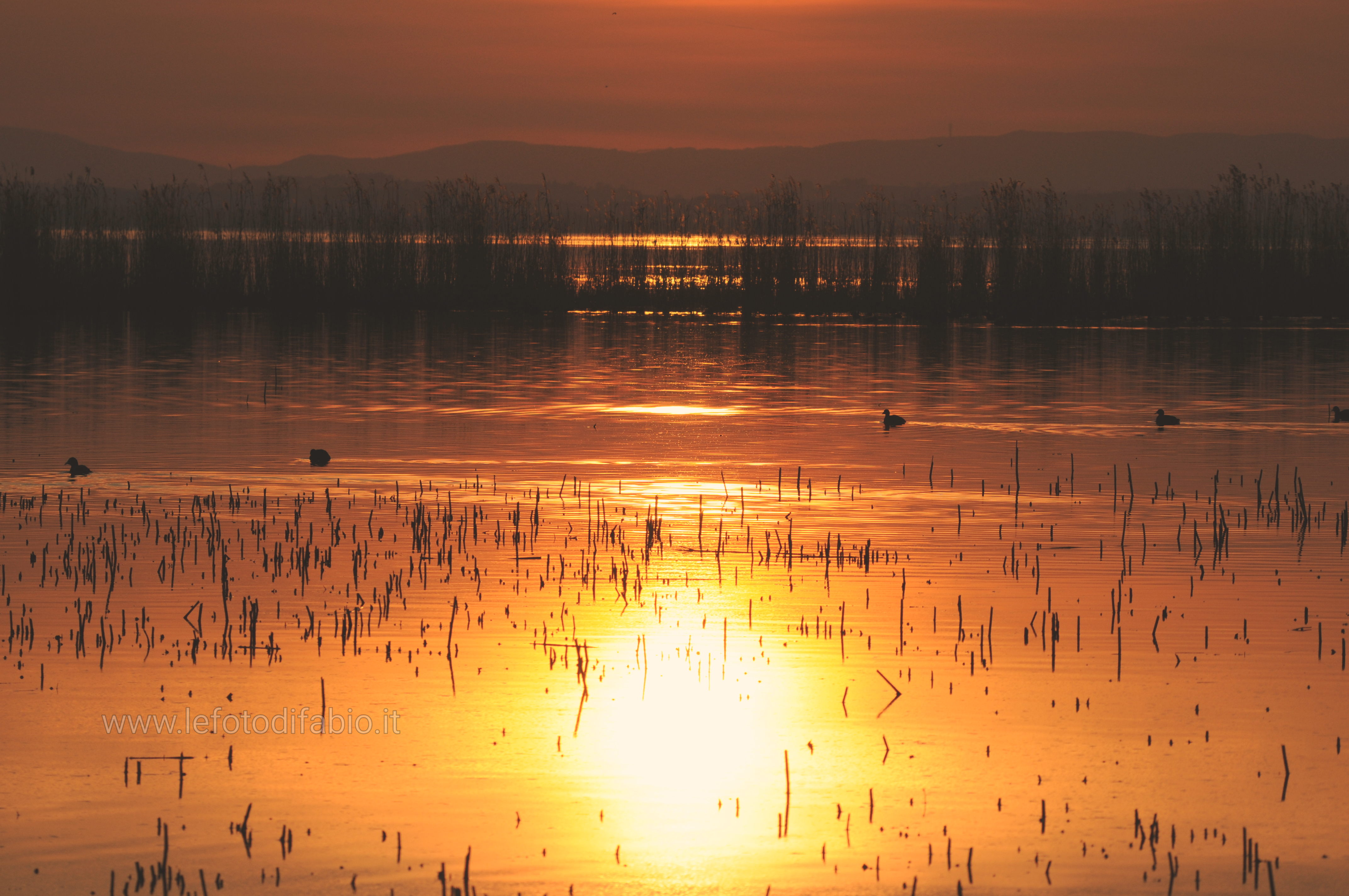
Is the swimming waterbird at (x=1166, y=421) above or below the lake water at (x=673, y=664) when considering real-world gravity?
above

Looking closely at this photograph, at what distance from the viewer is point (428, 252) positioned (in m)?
40.1

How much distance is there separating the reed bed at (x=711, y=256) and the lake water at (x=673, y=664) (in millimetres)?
20476

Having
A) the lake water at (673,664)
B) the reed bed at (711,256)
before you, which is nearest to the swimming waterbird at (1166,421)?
the lake water at (673,664)

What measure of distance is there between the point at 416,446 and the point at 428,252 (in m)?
23.1

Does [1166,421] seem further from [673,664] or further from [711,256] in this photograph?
[711,256]

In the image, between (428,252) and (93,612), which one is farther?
(428,252)

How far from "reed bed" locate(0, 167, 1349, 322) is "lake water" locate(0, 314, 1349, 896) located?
20.5 metres

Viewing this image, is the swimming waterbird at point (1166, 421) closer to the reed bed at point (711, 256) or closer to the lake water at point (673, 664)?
the lake water at point (673, 664)

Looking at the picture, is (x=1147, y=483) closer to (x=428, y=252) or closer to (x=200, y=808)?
(x=200, y=808)

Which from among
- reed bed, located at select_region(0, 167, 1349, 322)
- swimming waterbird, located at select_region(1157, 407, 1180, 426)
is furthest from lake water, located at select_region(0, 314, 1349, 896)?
reed bed, located at select_region(0, 167, 1349, 322)

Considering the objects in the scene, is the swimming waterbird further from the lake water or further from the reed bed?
the reed bed

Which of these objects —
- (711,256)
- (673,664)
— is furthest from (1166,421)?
(711,256)

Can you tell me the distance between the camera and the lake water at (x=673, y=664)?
5434 mm

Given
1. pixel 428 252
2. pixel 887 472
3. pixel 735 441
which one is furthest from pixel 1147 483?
pixel 428 252
